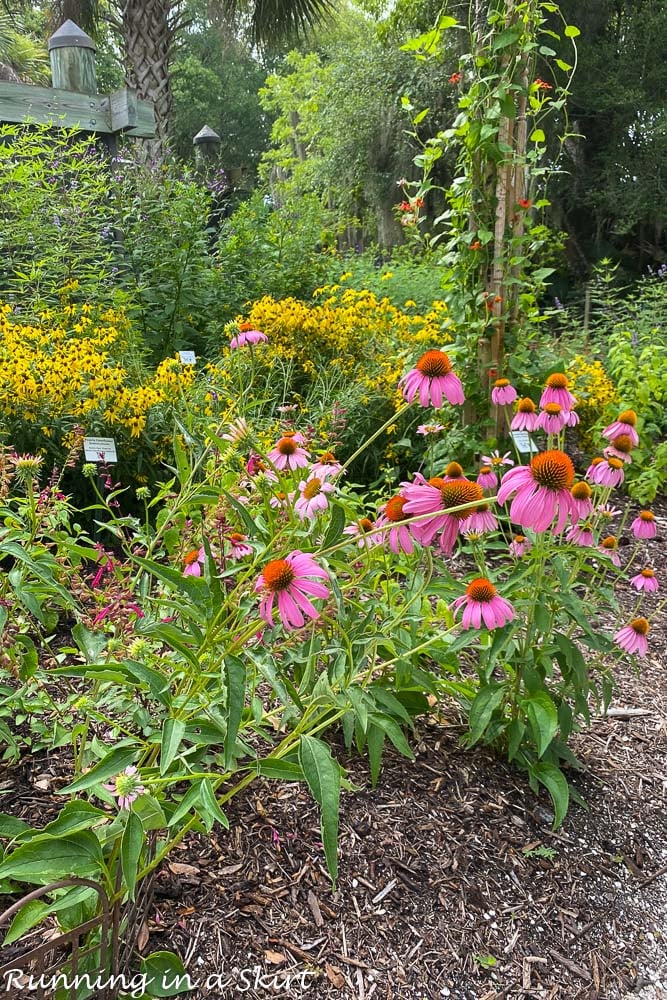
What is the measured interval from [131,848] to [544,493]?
29.5 inches

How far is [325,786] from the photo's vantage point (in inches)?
37.7

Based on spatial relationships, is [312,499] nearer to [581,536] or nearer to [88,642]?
[88,642]

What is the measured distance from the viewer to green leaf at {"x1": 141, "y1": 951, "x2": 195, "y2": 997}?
110cm

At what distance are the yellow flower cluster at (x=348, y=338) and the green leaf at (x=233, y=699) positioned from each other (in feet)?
7.90

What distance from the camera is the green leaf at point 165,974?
43.5 inches

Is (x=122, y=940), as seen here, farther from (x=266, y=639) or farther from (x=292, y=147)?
(x=292, y=147)

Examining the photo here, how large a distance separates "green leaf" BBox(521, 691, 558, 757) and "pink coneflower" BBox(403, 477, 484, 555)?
0.53m

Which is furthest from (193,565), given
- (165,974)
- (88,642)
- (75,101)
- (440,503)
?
(75,101)

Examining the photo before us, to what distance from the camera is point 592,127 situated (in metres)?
12.3

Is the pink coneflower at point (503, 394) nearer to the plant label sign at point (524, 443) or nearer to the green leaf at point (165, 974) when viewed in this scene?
the plant label sign at point (524, 443)

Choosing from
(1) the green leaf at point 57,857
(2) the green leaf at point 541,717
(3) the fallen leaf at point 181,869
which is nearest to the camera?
(1) the green leaf at point 57,857

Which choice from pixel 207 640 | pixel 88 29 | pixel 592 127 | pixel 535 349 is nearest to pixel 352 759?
pixel 207 640

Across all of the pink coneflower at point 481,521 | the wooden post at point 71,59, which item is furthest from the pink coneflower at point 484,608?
the wooden post at point 71,59

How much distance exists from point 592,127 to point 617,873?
13224mm
